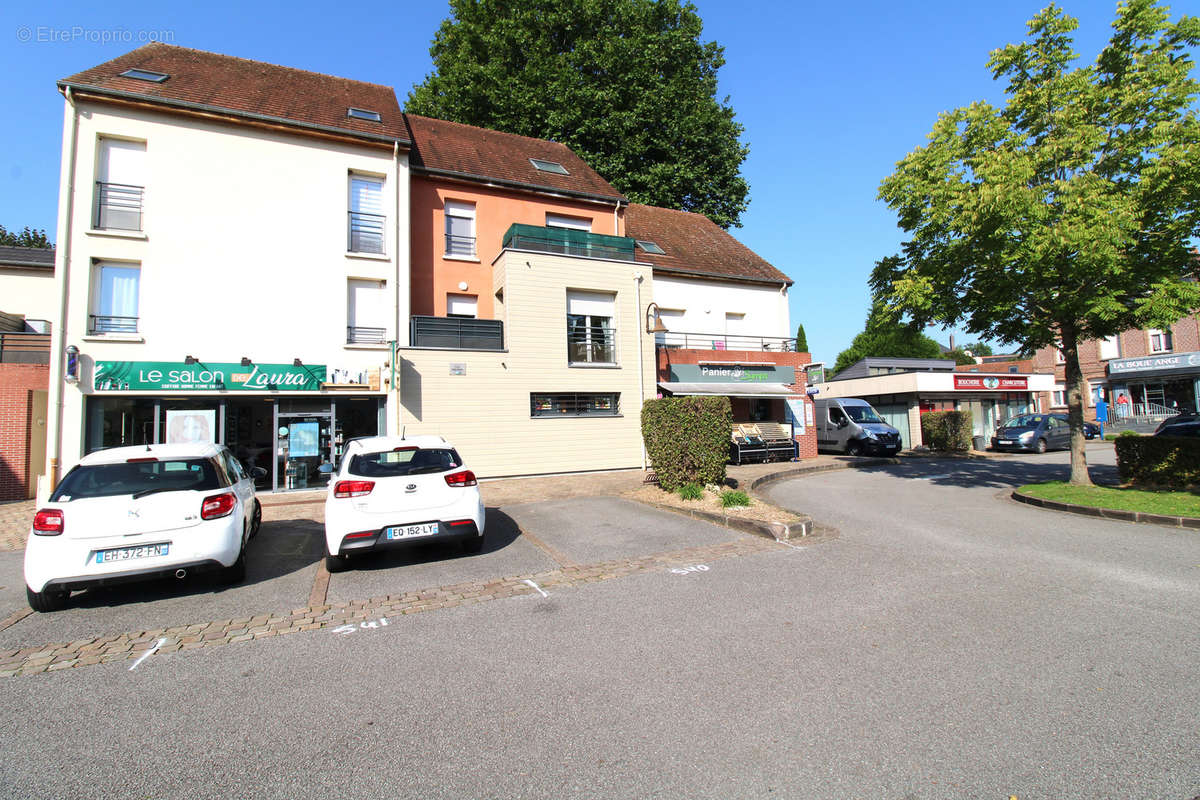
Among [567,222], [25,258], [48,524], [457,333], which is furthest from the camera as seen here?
[567,222]

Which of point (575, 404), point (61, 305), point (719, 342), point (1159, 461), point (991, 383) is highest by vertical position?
point (719, 342)

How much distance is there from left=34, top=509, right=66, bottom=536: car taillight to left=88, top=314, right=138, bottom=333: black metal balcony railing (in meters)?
10.1

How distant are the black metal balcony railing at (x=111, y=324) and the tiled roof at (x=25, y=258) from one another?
19.3 feet

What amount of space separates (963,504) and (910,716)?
8.73 m

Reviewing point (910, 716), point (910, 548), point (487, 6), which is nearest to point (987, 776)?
point (910, 716)

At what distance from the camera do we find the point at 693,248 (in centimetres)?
2250

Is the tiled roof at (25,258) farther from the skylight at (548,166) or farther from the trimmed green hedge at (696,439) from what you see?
the trimmed green hedge at (696,439)

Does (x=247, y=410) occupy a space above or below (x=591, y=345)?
below

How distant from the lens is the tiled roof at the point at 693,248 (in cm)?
2100

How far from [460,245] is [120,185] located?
7.99 metres

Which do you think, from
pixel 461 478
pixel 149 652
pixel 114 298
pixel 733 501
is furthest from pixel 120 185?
pixel 733 501

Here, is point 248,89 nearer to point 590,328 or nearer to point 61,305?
point 61,305

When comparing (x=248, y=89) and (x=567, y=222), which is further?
(x=567, y=222)

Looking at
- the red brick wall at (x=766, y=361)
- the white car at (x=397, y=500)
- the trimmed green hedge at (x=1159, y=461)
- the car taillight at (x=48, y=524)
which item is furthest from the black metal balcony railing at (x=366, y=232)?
the trimmed green hedge at (x=1159, y=461)
